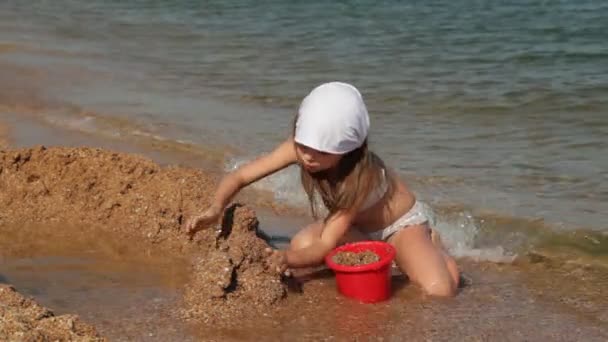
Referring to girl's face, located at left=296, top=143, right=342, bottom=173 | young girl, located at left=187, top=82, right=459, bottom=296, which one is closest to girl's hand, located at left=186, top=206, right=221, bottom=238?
young girl, located at left=187, top=82, right=459, bottom=296

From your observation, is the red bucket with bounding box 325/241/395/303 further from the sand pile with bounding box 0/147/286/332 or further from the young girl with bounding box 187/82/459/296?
the sand pile with bounding box 0/147/286/332

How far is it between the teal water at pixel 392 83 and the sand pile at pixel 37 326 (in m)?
2.53

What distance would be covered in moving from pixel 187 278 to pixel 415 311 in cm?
97

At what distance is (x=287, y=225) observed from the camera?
5211mm

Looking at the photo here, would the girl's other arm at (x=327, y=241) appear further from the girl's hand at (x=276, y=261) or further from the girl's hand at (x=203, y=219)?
the girl's hand at (x=203, y=219)

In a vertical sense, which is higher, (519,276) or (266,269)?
(266,269)

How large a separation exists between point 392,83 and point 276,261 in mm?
5206

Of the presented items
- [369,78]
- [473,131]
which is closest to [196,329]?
[473,131]

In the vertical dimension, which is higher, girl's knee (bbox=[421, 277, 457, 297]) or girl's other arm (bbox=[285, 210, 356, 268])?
girl's other arm (bbox=[285, 210, 356, 268])

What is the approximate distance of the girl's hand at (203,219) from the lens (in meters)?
4.17

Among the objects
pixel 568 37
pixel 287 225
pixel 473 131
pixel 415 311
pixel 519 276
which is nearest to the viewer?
pixel 415 311

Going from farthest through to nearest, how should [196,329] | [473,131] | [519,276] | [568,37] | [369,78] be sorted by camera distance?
1. [568,37]
2. [369,78]
3. [473,131]
4. [519,276]
5. [196,329]

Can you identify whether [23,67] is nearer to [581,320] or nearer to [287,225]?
[287,225]

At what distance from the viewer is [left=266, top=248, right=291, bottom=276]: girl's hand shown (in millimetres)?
3957
